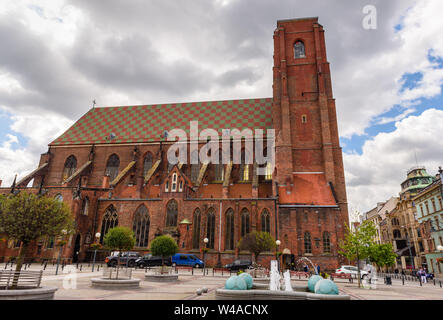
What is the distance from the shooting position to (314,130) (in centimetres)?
3562

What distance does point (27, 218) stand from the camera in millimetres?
10641

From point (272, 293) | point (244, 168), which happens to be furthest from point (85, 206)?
point (272, 293)

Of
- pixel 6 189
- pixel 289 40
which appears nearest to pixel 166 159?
pixel 6 189

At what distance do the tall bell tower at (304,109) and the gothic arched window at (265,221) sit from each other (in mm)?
4297

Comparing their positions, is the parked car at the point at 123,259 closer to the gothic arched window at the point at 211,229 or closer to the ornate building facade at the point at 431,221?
the gothic arched window at the point at 211,229

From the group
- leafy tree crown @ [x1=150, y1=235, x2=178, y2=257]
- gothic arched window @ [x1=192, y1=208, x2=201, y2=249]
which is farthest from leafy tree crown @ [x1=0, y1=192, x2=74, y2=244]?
gothic arched window @ [x1=192, y1=208, x2=201, y2=249]

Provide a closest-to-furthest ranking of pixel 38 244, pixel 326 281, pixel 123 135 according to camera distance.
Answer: pixel 326 281, pixel 38 244, pixel 123 135

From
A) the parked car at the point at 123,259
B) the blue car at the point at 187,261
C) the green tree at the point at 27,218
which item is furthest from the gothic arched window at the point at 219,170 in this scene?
the green tree at the point at 27,218

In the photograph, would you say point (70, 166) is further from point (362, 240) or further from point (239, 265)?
point (362, 240)

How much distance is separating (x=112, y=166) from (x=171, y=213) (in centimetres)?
1487

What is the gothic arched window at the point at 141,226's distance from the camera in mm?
33156

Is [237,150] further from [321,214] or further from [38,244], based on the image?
[38,244]
